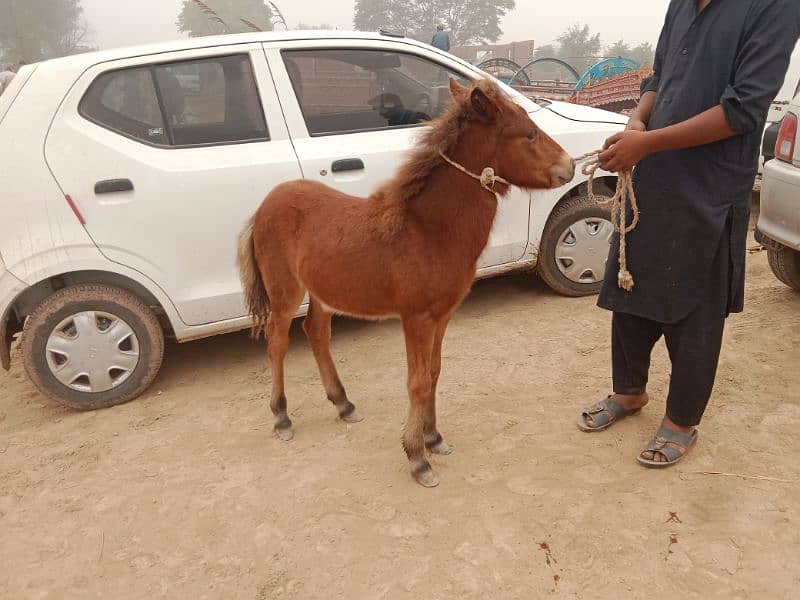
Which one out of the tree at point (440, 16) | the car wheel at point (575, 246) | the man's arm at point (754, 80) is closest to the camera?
the man's arm at point (754, 80)

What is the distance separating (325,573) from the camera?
6.97 feet

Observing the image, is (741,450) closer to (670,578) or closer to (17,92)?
(670,578)

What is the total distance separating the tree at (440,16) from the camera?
43.3 metres

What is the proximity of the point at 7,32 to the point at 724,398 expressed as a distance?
161 ft

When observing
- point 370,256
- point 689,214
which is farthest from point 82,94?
point 689,214

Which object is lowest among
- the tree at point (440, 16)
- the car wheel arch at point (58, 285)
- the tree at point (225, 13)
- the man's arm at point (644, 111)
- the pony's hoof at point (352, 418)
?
the pony's hoof at point (352, 418)

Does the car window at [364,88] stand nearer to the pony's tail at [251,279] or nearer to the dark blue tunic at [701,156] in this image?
the pony's tail at [251,279]

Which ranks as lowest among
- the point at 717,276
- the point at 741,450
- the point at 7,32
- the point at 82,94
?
the point at 741,450

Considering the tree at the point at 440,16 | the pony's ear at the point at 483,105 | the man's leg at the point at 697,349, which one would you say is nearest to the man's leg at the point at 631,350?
the man's leg at the point at 697,349

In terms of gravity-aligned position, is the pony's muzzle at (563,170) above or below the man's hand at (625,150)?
below

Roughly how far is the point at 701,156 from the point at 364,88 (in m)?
2.29

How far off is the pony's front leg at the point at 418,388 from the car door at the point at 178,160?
5.08 ft

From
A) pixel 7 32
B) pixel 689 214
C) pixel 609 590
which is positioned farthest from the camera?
pixel 7 32

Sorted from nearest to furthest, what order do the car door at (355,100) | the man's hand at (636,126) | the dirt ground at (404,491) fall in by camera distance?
the dirt ground at (404,491) < the man's hand at (636,126) < the car door at (355,100)
